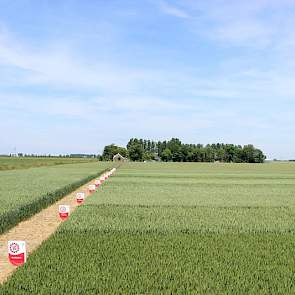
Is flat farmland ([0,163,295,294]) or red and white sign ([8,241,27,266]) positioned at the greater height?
red and white sign ([8,241,27,266])

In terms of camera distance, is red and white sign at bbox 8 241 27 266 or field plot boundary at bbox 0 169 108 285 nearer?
red and white sign at bbox 8 241 27 266

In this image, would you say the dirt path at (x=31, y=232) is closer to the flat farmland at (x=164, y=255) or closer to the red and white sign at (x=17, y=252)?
the red and white sign at (x=17, y=252)

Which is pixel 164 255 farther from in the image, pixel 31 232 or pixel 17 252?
pixel 31 232

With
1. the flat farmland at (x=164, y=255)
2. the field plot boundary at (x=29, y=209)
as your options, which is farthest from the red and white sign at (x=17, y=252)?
the field plot boundary at (x=29, y=209)

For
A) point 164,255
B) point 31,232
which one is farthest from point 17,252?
point 31,232

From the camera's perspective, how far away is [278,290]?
27.3ft

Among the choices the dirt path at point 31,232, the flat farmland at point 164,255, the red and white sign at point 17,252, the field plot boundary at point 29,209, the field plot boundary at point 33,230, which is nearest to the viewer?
the flat farmland at point 164,255

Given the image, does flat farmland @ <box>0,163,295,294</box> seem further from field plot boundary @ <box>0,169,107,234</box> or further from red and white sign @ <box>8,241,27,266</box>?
field plot boundary @ <box>0,169,107,234</box>

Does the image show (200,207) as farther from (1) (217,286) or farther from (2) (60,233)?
(1) (217,286)

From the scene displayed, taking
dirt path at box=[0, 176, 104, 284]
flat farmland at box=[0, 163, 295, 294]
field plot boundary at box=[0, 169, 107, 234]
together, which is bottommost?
dirt path at box=[0, 176, 104, 284]

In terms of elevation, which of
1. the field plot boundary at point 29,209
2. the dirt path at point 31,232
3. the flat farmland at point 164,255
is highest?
the field plot boundary at point 29,209

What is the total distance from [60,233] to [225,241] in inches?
183

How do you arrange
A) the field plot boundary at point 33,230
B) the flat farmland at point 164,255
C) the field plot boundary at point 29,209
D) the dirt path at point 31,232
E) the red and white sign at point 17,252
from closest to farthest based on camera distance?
the flat farmland at point 164,255 → the red and white sign at point 17,252 → the field plot boundary at point 33,230 → the dirt path at point 31,232 → the field plot boundary at point 29,209

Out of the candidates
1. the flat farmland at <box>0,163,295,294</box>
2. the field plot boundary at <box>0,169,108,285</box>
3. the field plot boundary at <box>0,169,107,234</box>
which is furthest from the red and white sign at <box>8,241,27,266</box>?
the field plot boundary at <box>0,169,107,234</box>
